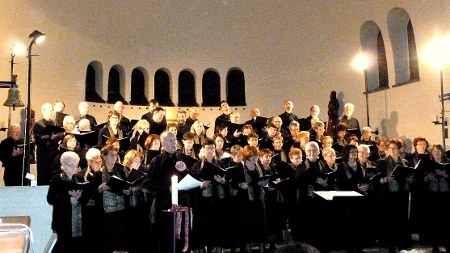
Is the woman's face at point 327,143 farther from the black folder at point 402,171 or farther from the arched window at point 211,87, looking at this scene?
the arched window at point 211,87

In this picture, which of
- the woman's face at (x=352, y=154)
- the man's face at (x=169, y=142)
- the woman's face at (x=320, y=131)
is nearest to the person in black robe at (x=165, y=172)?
the man's face at (x=169, y=142)

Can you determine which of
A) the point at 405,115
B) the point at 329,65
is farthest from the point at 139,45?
the point at 405,115

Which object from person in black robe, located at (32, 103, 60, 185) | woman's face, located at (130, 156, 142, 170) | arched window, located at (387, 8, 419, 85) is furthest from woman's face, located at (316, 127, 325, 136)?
person in black robe, located at (32, 103, 60, 185)

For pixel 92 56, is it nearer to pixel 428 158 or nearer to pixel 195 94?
pixel 195 94

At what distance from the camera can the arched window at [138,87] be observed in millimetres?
13133

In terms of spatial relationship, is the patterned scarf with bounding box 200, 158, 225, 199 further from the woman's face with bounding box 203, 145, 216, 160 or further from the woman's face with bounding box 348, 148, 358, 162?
the woman's face with bounding box 348, 148, 358, 162

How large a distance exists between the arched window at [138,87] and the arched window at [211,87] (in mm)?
1635

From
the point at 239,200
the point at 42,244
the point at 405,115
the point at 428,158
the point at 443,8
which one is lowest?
the point at 42,244

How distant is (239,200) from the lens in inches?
256

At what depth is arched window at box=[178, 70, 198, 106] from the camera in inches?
533

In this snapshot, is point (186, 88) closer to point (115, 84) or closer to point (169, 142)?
point (115, 84)

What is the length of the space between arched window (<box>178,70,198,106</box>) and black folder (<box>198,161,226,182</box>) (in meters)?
7.62

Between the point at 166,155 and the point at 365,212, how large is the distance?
272 centimetres

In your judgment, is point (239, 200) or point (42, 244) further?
point (239, 200)
